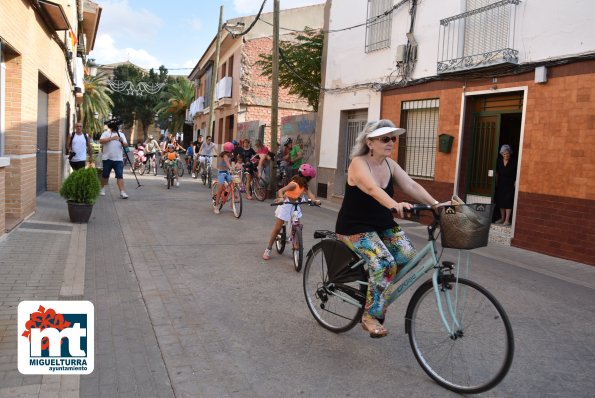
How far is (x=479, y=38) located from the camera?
10914 millimetres

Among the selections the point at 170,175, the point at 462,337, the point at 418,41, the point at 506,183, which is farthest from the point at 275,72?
the point at 462,337

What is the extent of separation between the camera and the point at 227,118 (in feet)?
103

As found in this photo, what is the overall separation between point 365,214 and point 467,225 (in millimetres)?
900

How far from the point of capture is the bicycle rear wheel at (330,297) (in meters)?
4.27

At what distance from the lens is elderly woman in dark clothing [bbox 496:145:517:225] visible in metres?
10.2

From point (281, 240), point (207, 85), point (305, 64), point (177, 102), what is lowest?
point (281, 240)

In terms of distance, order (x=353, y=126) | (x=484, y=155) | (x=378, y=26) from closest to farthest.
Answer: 1. (x=484, y=155)
2. (x=378, y=26)
3. (x=353, y=126)

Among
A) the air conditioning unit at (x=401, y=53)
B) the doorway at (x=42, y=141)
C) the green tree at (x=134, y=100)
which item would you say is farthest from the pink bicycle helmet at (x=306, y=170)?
the green tree at (x=134, y=100)

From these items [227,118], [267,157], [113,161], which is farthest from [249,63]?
[113,161]

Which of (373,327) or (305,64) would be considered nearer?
(373,327)

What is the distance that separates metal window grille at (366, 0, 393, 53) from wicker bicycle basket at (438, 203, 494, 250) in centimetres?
1122

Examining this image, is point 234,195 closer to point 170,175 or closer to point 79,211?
point 79,211

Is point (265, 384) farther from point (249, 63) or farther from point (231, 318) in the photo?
point (249, 63)

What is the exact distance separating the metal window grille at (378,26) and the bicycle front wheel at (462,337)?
37.0 ft
